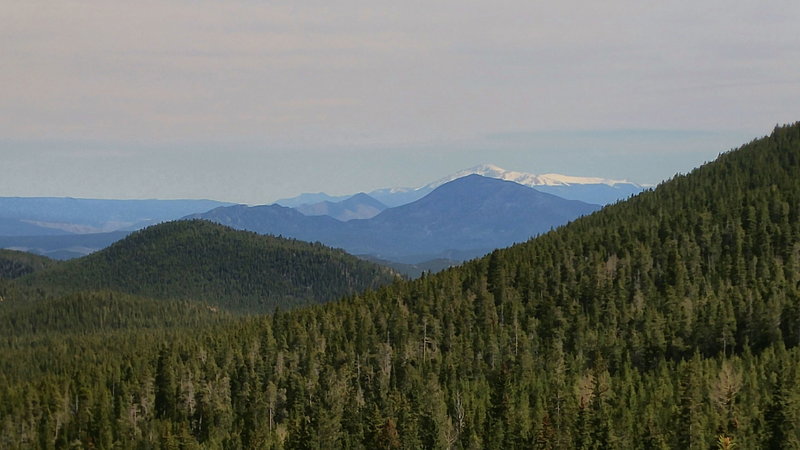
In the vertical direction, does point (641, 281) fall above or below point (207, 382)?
above

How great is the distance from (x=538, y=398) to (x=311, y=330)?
71.7 m

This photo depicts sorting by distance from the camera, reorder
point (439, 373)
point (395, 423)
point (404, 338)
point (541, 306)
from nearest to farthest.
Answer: point (395, 423) < point (439, 373) < point (404, 338) < point (541, 306)

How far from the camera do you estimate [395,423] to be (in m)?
128

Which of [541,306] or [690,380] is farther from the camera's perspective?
[541,306]

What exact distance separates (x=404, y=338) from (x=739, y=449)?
307 ft

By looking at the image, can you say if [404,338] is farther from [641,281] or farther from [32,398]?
[32,398]

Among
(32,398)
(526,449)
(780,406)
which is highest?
(780,406)

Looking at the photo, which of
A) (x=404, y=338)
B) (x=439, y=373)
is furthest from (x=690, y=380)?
(x=404, y=338)

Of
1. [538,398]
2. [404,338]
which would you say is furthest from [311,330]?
[538,398]

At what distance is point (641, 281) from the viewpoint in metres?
200

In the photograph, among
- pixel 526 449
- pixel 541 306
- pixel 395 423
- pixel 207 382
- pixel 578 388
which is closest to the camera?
pixel 526 449

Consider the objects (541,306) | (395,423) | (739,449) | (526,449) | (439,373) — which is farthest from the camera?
(541,306)

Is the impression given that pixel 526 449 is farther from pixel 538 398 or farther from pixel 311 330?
pixel 311 330

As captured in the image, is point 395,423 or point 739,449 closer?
point 739,449
